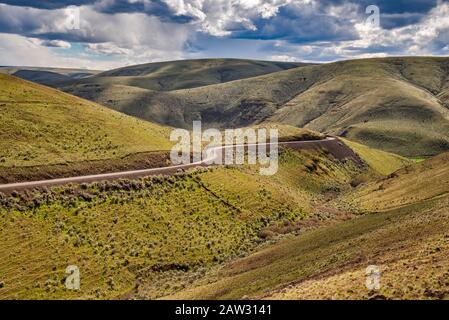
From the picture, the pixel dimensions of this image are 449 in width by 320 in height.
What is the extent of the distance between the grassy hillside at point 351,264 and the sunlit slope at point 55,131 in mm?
29117

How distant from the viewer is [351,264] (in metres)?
30.9

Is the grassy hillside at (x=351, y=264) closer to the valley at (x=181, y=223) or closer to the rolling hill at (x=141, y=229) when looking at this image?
the valley at (x=181, y=223)

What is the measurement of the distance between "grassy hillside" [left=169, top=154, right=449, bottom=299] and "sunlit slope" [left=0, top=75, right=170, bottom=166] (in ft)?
95.5

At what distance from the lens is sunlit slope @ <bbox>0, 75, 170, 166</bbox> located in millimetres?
58191

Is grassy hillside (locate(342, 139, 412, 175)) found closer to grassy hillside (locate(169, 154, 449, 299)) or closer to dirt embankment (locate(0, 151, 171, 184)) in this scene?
dirt embankment (locate(0, 151, 171, 184))

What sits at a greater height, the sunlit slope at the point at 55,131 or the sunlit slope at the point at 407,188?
the sunlit slope at the point at 55,131

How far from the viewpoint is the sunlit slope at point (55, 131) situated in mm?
58191

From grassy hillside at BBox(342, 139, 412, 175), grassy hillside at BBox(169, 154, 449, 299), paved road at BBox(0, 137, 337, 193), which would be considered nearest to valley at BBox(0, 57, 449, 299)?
grassy hillside at BBox(169, 154, 449, 299)

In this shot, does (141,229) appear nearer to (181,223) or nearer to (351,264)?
(181,223)

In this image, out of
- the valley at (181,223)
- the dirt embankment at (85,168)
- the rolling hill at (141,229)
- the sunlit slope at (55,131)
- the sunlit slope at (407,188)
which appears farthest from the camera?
the sunlit slope at (407,188)

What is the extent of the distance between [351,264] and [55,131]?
168 feet

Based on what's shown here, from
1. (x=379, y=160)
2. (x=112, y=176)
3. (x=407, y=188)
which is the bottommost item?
(x=379, y=160)

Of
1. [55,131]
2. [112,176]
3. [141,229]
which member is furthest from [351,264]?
[55,131]

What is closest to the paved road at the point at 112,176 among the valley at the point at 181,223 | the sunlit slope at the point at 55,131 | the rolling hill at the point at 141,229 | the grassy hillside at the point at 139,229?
the valley at the point at 181,223
